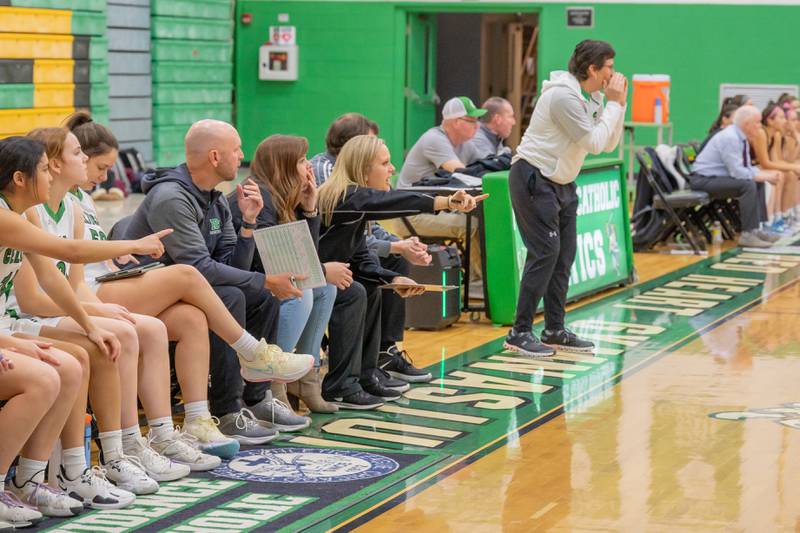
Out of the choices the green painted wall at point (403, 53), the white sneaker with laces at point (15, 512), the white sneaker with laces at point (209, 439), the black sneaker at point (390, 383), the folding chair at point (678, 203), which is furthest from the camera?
the green painted wall at point (403, 53)

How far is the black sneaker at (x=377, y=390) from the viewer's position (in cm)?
600

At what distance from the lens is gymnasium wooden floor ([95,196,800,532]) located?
428 centimetres

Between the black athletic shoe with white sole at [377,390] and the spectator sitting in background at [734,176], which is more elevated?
the spectator sitting in background at [734,176]

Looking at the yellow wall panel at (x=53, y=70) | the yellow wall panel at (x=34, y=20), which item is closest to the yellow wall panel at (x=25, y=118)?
the yellow wall panel at (x=53, y=70)

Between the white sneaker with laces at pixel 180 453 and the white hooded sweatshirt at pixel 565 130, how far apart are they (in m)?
2.86

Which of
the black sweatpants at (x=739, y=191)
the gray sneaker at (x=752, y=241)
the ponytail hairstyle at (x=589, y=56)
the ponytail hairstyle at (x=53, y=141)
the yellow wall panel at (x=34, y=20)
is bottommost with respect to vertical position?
the gray sneaker at (x=752, y=241)

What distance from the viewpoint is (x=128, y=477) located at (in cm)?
439

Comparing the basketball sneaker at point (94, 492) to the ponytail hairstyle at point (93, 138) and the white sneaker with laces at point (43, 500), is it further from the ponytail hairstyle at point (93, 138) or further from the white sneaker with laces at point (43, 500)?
the ponytail hairstyle at point (93, 138)

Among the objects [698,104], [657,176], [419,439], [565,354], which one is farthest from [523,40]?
[419,439]

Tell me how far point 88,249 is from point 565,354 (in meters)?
3.50

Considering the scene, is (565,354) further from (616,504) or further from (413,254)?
(616,504)

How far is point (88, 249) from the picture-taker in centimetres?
431

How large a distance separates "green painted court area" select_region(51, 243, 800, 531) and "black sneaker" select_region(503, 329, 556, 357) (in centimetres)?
6

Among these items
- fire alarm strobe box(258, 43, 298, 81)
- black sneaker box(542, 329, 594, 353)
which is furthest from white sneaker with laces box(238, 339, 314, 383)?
fire alarm strobe box(258, 43, 298, 81)
